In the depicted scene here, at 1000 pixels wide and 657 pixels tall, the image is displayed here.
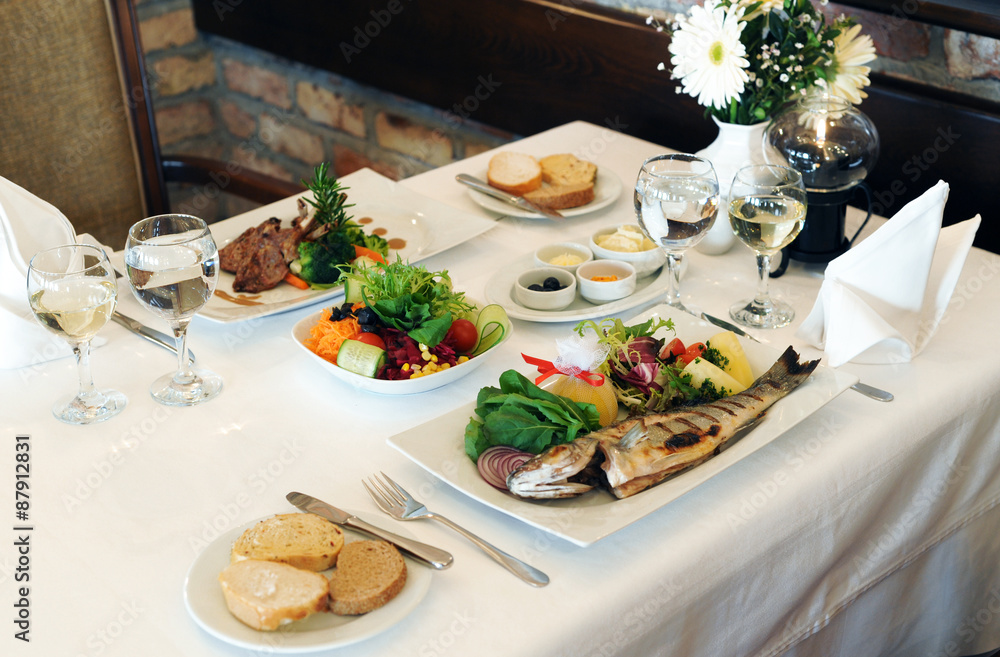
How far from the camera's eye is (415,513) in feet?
2.66

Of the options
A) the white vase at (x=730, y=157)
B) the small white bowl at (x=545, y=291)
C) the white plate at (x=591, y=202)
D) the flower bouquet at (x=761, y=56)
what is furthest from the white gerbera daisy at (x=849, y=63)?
the small white bowl at (x=545, y=291)

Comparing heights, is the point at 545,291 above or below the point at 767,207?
below

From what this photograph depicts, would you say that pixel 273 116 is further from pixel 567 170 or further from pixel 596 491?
pixel 596 491

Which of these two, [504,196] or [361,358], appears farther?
[504,196]

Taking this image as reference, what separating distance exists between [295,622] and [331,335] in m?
0.42

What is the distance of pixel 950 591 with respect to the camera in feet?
3.73

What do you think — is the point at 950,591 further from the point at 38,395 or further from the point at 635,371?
the point at 38,395

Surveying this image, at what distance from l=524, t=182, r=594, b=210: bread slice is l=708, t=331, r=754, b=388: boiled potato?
0.53 m

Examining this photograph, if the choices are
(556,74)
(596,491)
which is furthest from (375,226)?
(556,74)

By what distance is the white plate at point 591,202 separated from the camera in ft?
4.73

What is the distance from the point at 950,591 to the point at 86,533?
1029mm

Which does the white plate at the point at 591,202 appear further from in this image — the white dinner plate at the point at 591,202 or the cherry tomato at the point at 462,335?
the cherry tomato at the point at 462,335

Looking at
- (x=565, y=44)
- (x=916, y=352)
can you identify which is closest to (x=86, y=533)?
(x=916, y=352)

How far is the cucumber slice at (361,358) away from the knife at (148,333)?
0.21 metres
